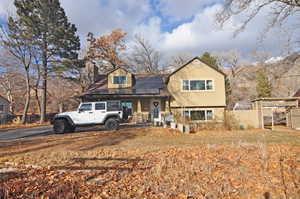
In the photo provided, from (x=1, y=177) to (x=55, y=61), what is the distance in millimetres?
24194

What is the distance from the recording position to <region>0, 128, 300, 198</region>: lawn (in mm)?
4203

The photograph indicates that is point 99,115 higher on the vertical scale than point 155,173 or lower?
higher

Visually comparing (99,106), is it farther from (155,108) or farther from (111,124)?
(155,108)

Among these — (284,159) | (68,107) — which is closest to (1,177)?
(284,159)

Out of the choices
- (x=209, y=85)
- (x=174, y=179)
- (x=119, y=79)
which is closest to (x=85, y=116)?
(x=174, y=179)

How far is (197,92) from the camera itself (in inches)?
833

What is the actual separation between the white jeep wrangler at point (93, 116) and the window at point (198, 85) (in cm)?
1060

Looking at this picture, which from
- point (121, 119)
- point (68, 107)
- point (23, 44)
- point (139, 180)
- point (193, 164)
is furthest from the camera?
point (68, 107)

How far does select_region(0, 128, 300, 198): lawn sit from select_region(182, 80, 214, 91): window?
13668 mm

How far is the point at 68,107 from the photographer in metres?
34.6

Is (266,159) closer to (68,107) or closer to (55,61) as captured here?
(55,61)

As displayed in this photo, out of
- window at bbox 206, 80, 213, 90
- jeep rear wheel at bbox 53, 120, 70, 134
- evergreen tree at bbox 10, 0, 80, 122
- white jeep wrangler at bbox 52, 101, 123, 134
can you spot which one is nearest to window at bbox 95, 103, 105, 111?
white jeep wrangler at bbox 52, 101, 123, 134

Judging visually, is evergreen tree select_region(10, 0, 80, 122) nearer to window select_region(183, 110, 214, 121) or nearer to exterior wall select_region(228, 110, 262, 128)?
window select_region(183, 110, 214, 121)

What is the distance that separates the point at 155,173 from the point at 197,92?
16941mm
